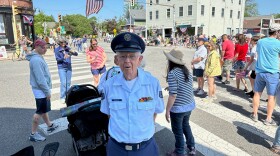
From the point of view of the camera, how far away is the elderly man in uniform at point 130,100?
78.1 inches

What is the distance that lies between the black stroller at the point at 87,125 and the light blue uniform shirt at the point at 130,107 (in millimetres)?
1064

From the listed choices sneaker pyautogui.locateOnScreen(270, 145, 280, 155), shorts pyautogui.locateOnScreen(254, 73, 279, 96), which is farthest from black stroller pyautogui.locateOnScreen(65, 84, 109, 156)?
shorts pyautogui.locateOnScreen(254, 73, 279, 96)

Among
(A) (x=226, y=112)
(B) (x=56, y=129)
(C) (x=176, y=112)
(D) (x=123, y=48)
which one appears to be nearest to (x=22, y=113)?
(B) (x=56, y=129)

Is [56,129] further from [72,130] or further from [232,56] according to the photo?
[232,56]

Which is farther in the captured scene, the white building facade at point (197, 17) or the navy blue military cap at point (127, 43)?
the white building facade at point (197, 17)

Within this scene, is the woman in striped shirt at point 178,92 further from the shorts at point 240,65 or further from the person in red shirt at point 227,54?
the person in red shirt at point 227,54

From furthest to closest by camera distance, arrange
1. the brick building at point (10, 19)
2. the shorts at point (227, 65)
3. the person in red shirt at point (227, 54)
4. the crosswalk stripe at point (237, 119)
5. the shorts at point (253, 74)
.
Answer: the brick building at point (10, 19), the shorts at point (227, 65), the person in red shirt at point (227, 54), the shorts at point (253, 74), the crosswalk stripe at point (237, 119)

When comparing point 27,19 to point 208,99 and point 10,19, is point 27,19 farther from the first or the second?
point 208,99

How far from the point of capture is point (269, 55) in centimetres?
443

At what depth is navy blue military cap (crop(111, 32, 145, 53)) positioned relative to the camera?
6.40 feet

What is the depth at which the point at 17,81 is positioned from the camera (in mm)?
9117

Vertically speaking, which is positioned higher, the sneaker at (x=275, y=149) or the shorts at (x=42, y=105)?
the shorts at (x=42, y=105)

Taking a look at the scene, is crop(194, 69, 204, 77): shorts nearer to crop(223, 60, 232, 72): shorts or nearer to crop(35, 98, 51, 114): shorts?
crop(223, 60, 232, 72): shorts

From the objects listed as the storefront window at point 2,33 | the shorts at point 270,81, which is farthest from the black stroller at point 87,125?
Result: the storefront window at point 2,33
